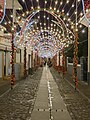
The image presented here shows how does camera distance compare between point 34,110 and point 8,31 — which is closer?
point 34,110

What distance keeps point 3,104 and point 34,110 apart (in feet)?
6.20

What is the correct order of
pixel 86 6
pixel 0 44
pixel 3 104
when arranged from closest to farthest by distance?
pixel 3 104 < pixel 86 6 < pixel 0 44

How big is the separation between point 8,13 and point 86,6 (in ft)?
62.6

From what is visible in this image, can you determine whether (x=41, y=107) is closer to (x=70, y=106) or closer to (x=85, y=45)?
(x=70, y=106)

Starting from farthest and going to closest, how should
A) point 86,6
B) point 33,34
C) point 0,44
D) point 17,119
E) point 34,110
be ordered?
1. point 33,34
2. point 0,44
3. point 86,6
4. point 34,110
5. point 17,119

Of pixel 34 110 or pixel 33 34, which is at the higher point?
pixel 33 34

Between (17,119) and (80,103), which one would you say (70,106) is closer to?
(80,103)

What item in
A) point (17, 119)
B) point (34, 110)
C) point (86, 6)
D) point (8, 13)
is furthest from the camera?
point (8, 13)

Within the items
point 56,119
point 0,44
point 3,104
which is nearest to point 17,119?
point 56,119

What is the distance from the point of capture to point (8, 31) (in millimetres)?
30703

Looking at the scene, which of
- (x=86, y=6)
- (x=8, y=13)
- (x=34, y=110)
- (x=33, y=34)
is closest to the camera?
(x=34, y=110)

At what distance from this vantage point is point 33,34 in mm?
32719

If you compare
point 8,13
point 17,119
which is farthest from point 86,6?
point 8,13

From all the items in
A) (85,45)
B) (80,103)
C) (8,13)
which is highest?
(8,13)
